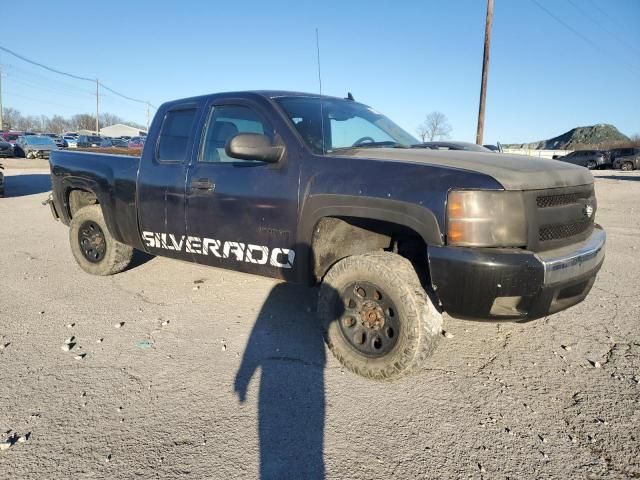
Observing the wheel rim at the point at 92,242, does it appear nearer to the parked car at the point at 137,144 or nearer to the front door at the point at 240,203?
the parked car at the point at 137,144

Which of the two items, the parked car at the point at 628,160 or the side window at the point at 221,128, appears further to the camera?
the parked car at the point at 628,160

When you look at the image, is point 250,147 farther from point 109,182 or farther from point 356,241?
point 109,182

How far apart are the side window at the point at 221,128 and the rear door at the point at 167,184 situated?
17 cm

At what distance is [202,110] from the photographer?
3.78 meters

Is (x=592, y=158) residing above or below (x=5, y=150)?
above

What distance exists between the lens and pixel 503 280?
93.4 inches

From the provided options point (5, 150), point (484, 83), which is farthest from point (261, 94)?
point (5, 150)

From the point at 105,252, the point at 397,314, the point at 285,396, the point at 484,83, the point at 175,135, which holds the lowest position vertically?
the point at 285,396

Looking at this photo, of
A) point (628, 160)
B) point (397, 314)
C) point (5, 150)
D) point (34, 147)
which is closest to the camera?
point (397, 314)

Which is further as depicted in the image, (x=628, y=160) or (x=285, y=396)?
(x=628, y=160)

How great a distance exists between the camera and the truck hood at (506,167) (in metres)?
2.45

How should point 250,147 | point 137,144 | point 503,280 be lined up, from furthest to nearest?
1. point 137,144
2. point 250,147
3. point 503,280

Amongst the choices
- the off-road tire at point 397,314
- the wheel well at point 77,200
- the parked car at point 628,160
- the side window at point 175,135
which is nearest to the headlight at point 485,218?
the off-road tire at point 397,314

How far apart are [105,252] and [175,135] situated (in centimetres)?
180
